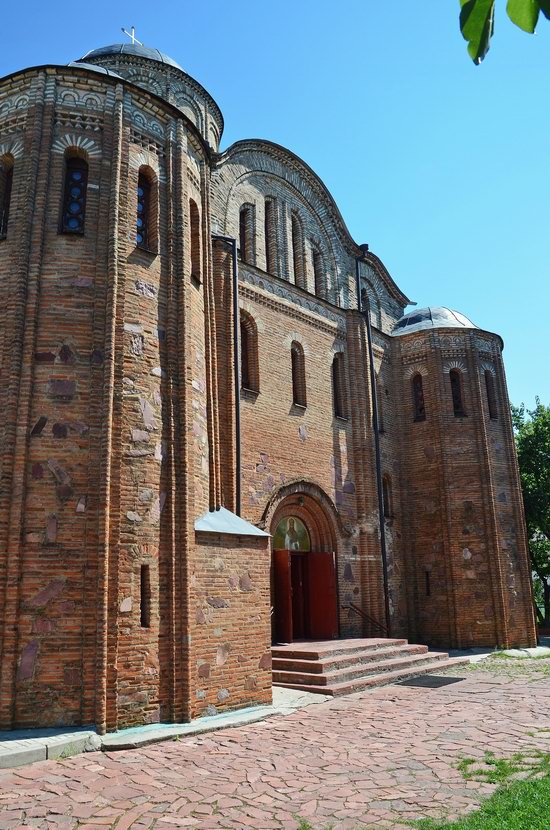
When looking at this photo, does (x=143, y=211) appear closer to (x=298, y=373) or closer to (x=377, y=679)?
(x=298, y=373)

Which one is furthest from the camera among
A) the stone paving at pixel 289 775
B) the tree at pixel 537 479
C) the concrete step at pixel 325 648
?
the tree at pixel 537 479

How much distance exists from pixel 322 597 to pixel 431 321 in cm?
930

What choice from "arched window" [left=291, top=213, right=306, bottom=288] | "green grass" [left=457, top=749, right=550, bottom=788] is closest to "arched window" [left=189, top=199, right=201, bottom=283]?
"arched window" [left=291, top=213, right=306, bottom=288]

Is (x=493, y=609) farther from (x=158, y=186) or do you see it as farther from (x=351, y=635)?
(x=158, y=186)

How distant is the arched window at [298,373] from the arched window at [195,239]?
4757 mm

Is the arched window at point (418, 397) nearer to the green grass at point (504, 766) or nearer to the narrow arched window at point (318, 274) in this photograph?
the narrow arched window at point (318, 274)

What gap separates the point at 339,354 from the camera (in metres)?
17.6

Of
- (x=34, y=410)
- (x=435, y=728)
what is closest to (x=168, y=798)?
(x=435, y=728)

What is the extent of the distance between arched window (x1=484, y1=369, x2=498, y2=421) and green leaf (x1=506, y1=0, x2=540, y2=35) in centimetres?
1870

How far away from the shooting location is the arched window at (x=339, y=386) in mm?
17250

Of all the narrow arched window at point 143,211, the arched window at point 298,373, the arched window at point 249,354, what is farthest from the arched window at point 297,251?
Answer: the narrow arched window at point 143,211

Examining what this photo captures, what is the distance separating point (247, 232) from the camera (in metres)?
15.7

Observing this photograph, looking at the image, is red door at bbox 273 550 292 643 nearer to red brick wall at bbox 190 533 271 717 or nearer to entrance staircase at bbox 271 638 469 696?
entrance staircase at bbox 271 638 469 696

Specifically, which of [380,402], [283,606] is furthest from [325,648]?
[380,402]
